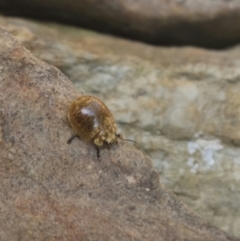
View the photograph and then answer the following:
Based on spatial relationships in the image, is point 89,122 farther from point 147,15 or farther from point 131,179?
point 147,15

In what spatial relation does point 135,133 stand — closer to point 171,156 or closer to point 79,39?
point 171,156

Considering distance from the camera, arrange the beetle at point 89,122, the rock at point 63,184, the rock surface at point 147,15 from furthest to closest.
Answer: the rock surface at point 147,15 < the beetle at point 89,122 < the rock at point 63,184

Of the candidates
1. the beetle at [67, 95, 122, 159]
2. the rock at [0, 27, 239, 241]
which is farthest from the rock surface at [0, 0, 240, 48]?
the beetle at [67, 95, 122, 159]

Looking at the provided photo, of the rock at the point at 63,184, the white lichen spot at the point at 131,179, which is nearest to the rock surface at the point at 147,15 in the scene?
the rock at the point at 63,184

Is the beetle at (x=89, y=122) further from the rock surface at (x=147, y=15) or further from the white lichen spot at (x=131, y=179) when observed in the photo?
the rock surface at (x=147, y=15)

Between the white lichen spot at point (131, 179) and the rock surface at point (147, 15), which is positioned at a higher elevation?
the rock surface at point (147, 15)

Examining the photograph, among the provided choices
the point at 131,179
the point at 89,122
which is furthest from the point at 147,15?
the point at 131,179
